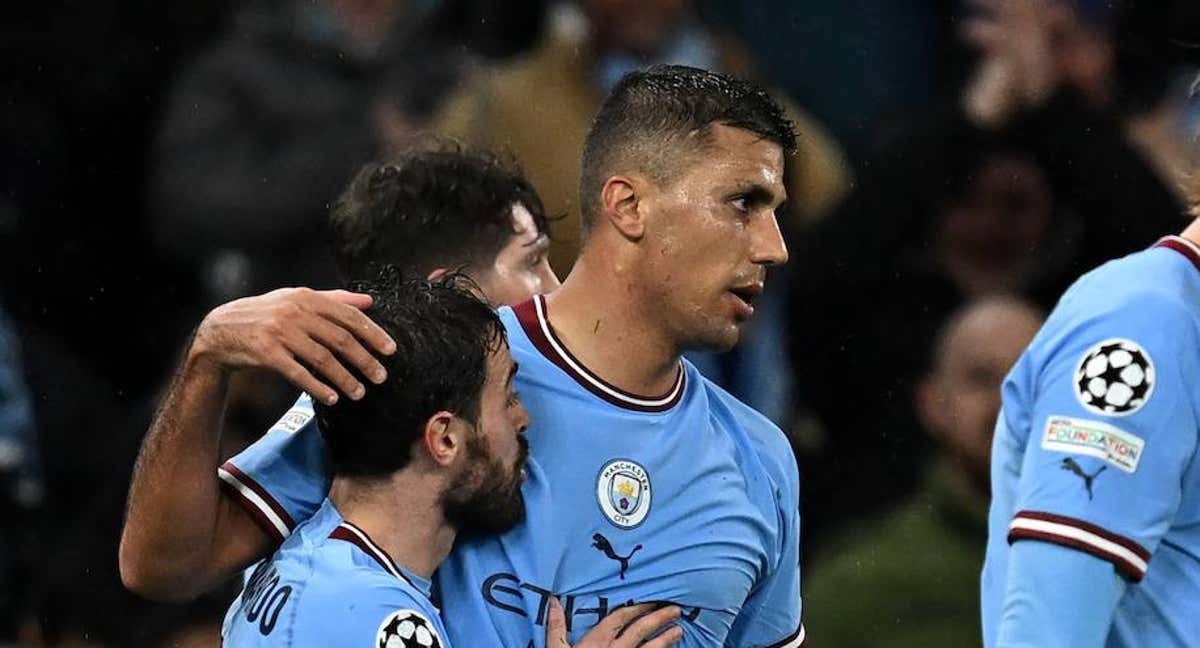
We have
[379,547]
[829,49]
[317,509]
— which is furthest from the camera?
[829,49]

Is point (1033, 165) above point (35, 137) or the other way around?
above

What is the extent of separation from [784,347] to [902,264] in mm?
326

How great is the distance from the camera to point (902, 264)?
4.54 metres

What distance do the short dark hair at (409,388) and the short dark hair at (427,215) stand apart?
0.67 metres

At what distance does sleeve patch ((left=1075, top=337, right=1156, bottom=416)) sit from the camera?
2.29 metres

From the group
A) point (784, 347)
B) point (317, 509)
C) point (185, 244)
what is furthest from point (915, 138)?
point (317, 509)

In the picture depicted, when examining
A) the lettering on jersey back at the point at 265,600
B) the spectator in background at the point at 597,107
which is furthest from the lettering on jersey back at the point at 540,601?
the spectator in background at the point at 597,107

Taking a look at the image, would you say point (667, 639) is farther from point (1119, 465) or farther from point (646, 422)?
point (1119, 465)

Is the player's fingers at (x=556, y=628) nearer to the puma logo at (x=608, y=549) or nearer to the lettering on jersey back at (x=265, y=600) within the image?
the puma logo at (x=608, y=549)

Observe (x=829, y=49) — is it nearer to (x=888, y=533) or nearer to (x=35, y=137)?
(x=888, y=533)

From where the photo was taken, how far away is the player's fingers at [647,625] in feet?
7.60

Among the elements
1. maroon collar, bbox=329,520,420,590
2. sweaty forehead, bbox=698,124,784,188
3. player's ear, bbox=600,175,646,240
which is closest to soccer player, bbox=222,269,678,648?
maroon collar, bbox=329,520,420,590

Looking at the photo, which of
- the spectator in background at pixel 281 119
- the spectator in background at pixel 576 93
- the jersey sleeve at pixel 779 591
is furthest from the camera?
the spectator in background at pixel 281 119

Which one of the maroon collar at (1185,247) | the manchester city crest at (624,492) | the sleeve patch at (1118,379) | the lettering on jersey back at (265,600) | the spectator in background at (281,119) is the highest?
the maroon collar at (1185,247)
